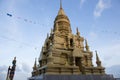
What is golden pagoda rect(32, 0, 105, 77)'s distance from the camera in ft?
59.6

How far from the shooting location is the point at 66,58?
21156mm

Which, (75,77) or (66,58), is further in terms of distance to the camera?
(66,58)

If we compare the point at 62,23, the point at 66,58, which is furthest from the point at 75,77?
the point at 62,23

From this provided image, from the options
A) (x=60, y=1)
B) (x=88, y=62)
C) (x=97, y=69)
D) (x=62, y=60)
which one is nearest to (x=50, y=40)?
(x=62, y=60)

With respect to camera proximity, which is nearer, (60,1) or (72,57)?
(72,57)

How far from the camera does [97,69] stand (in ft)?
66.4

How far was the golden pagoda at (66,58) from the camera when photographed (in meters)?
18.2

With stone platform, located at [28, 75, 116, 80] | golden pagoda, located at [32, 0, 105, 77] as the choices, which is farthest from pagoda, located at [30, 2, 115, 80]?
stone platform, located at [28, 75, 116, 80]

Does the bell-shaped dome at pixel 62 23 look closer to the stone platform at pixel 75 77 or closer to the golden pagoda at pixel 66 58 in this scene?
the golden pagoda at pixel 66 58

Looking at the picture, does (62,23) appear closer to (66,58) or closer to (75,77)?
(66,58)

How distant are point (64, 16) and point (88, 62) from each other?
13533 millimetres

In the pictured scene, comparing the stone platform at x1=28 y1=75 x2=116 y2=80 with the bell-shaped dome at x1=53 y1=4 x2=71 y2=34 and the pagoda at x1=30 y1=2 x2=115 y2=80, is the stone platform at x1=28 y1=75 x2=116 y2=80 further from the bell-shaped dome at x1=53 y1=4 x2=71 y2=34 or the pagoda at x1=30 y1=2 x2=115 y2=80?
the bell-shaped dome at x1=53 y1=4 x2=71 y2=34

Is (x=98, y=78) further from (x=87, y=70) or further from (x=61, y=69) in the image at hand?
(x=61, y=69)

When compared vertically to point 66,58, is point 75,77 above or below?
below
